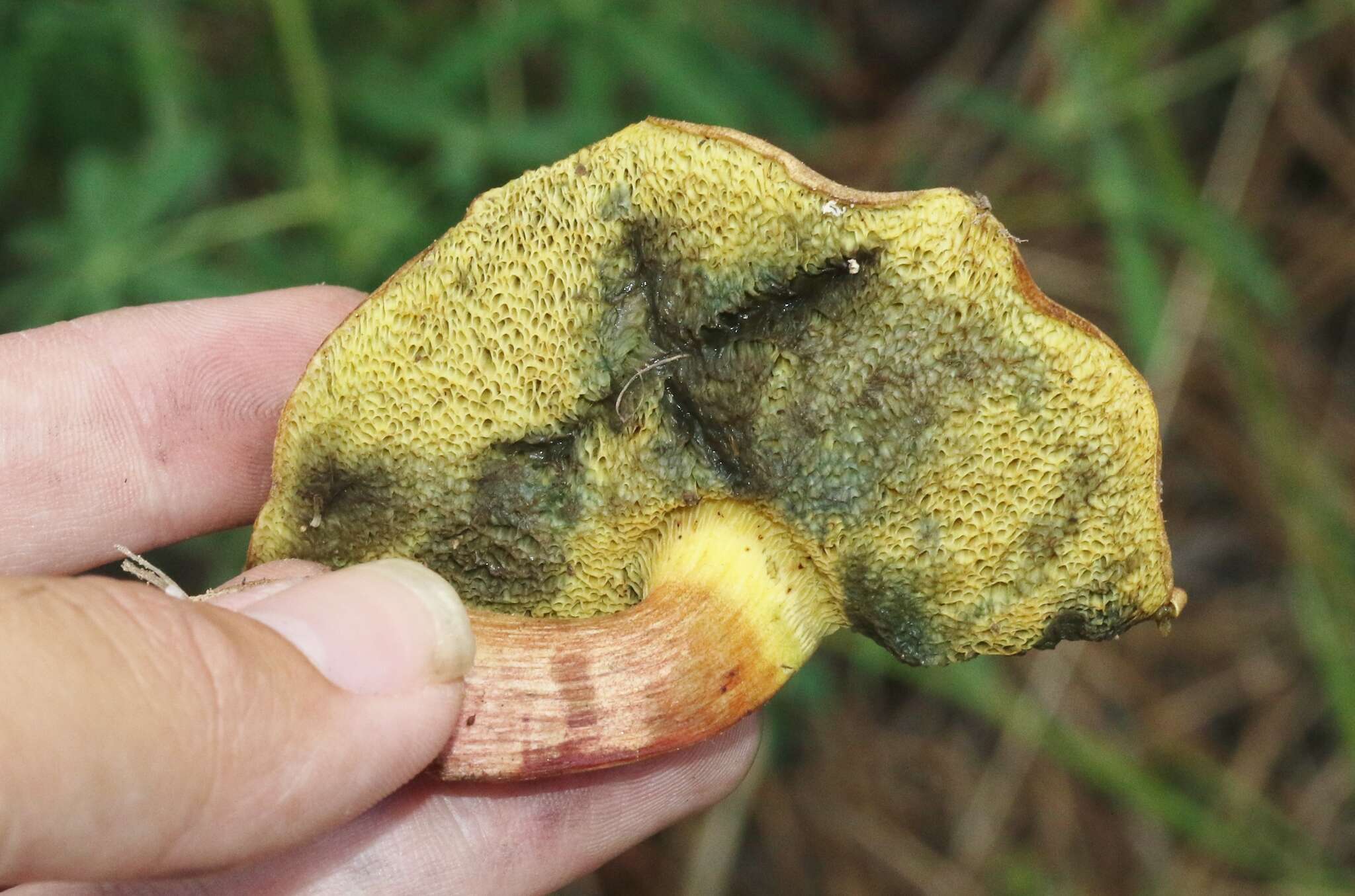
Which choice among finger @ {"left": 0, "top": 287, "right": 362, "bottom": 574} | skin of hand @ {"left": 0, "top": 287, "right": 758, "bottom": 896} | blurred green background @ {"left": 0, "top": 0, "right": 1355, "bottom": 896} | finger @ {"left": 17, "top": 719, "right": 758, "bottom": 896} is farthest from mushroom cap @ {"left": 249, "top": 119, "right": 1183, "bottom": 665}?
blurred green background @ {"left": 0, "top": 0, "right": 1355, "bottom": 896}

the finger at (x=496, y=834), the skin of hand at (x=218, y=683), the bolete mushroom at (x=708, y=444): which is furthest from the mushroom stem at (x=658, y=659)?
the finger at (x=496, y=834)

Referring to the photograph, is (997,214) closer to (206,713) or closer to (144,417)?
(144,417)

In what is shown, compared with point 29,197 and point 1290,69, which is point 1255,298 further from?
point 29,197

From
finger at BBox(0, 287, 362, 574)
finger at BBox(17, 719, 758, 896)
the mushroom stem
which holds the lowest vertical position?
finger at BBox(17, 719, 758, 896)

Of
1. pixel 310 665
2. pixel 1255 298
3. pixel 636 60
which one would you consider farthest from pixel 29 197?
pixel 1255 298

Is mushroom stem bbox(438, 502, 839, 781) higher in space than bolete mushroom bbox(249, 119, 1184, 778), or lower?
lower

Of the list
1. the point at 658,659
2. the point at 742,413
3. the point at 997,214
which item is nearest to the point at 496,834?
the point at 658,659

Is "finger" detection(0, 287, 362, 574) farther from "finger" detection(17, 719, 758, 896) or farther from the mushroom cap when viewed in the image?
"finger" detection(17, 719, 758, 896)

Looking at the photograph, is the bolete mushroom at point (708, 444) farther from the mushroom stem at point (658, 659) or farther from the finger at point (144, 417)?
the finger at point (144, 417)

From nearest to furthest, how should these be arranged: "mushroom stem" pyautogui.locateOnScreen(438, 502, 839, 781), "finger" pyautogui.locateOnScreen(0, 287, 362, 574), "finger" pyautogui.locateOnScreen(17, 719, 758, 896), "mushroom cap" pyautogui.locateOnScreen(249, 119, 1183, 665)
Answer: "mushroom cap" pyautogui.locateOnScreen(249, 119, 1183, 665) < "mushroom stem" pyautogui.locateOnScreen(438, 502, 839, 781) < "finger" pyautogui.locateOnScreen(17, 719, 758, 896) < "finger" pyautogui.locateOnScreen(0, 287, 362, 574)
